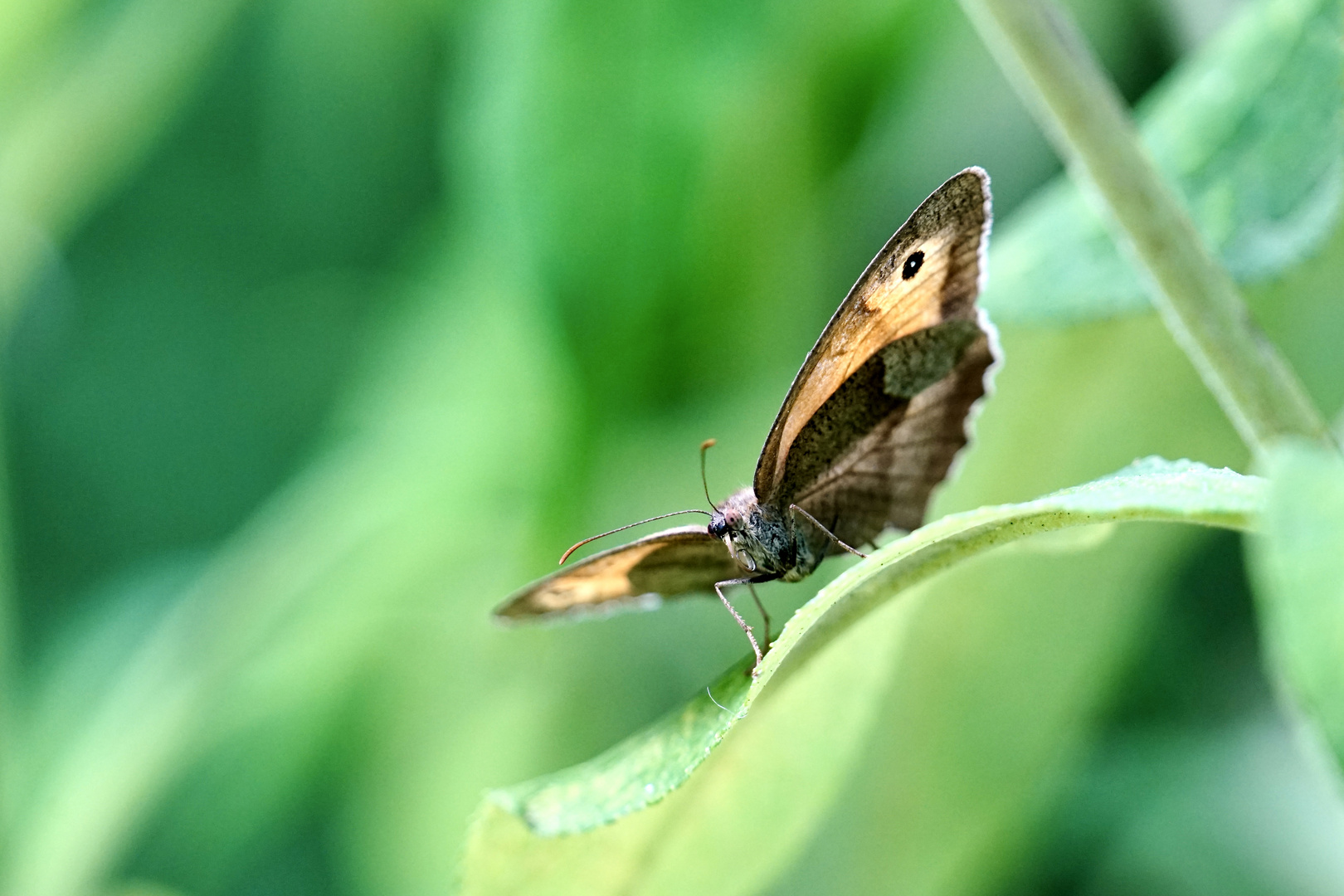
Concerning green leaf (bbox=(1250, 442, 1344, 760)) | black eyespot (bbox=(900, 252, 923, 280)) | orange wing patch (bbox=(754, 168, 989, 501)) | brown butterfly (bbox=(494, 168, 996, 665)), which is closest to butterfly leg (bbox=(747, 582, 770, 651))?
brown butterfly (bbox=(494, 168, 996, 665))

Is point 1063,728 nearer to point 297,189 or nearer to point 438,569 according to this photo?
point 438,569

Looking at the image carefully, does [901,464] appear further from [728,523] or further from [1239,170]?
[1239,170]

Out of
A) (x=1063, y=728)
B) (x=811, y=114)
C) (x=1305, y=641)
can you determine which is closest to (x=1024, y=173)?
(x=811, y=114)

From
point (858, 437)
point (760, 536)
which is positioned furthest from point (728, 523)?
point (858, 437)

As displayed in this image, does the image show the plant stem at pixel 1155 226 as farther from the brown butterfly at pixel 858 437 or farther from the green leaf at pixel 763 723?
the brown butterfly at pixel 858 437

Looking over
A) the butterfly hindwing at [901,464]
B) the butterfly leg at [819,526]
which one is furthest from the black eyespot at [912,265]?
A: the butterfly leg at [819,526]

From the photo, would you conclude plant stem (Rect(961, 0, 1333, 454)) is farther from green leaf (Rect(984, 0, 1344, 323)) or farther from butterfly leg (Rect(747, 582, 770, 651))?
butterfly leg (Rect(747, 582, 770, 651))
